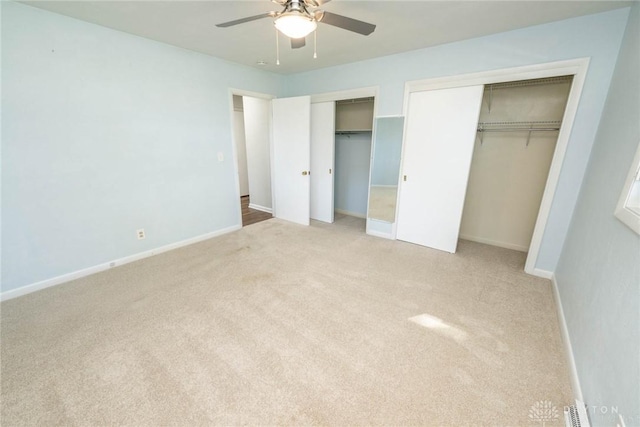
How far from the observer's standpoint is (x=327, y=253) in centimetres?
312

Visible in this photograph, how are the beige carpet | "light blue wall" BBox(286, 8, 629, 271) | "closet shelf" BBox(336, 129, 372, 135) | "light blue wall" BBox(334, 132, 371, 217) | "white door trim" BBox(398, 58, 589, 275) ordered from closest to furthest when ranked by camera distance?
the beige carpet, "light blue wall" BBox(286, 8, 629, 271), "white door trim" BBox(398, 58, 589, 275), "closet shelf" BBox(336, 129, 372, 135), "light blue wall" BBox(334, 132, 371, 217)

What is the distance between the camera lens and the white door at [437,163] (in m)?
2.78

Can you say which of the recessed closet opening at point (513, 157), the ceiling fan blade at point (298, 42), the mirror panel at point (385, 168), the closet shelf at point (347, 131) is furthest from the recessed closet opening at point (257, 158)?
the recessed closet opening at point (513, 157)

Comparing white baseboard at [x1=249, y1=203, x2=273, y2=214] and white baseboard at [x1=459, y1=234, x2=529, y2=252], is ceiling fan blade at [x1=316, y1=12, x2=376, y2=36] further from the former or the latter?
white baseboard at [x1=249, y1=203, x2=273, y2=214]

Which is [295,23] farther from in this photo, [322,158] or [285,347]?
[322,158]

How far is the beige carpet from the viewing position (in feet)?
4.25

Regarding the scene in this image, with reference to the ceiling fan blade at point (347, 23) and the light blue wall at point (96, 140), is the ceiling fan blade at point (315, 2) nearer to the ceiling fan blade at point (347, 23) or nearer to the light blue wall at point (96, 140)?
the ceiling fan blade at point (347, 23)

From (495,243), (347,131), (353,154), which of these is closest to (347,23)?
(347,131)

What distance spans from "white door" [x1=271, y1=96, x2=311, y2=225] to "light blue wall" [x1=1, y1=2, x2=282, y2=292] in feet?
2.93

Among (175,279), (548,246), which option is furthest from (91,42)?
(548,246)

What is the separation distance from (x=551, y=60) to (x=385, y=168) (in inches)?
72.5

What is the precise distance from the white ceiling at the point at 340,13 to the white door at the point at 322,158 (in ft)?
3.42

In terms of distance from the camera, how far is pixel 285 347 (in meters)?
1.69

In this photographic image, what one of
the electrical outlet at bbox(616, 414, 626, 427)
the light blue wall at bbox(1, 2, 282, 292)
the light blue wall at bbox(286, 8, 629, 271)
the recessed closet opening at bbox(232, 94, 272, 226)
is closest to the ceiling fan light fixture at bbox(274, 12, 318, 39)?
the light blue wall at bbox(286, 8, 629, 271)
